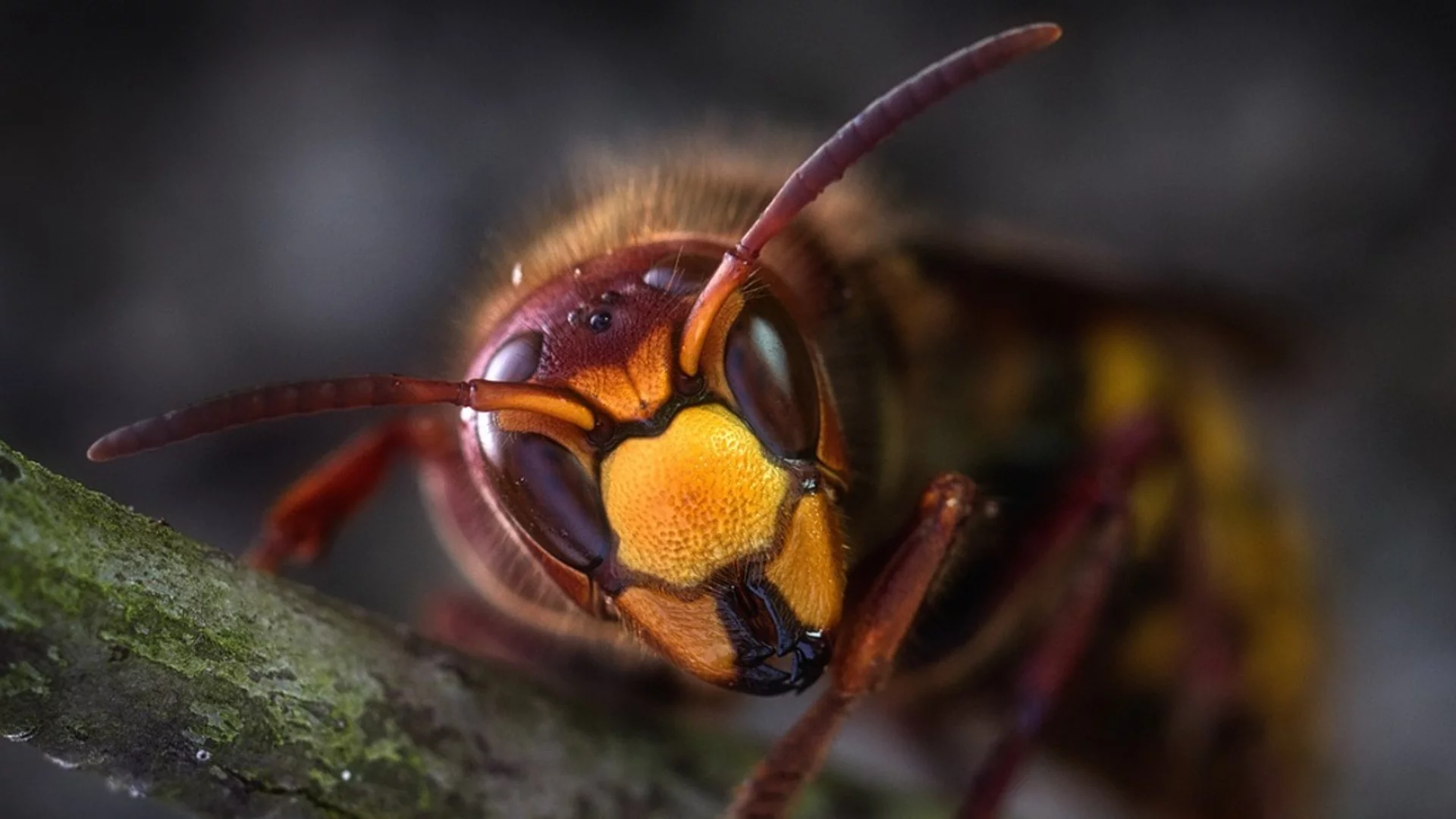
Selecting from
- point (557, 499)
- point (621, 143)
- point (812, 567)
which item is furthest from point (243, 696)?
point (621, 143)

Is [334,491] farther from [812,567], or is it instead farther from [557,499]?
[812,567]

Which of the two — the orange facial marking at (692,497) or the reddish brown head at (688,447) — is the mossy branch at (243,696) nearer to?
the reddish brown head at (688,447)

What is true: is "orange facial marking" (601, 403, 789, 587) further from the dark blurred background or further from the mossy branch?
the dark blurred background

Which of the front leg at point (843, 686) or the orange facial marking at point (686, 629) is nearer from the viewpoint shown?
the orange facial marking at point (686, 629)

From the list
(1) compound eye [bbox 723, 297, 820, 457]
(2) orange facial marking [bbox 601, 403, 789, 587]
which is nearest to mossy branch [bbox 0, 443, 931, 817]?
(2) orange facial marking [bbox 601, 403, 789, 587]

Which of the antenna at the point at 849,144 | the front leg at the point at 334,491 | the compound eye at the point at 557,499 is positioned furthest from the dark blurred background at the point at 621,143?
the compound eye at the point at 557,499

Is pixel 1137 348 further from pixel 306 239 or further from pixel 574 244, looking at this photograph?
pixel 306 239

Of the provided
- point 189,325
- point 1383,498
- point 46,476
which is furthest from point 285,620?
point 1383,498
